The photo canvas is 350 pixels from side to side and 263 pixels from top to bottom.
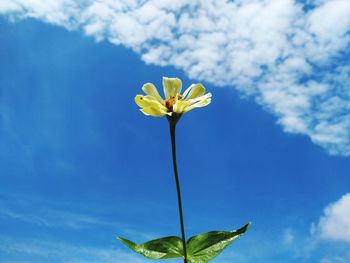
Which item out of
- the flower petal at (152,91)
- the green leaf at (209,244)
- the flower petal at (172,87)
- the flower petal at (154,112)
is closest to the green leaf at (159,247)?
the green leaf at (209,244)

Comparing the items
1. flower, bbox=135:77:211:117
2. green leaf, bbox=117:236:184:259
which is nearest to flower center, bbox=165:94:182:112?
flower, bbox=135:77:211:117

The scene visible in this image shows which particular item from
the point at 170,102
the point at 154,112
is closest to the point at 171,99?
the point at 170,102

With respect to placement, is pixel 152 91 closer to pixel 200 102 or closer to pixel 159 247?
pixel 200 102

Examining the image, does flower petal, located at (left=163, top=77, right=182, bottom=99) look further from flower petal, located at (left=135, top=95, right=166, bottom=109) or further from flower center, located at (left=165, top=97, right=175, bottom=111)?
flower petal, located at (left=135, top=95, right=166, bottom=109)

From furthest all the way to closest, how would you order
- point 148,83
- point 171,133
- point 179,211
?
point 148,83, point 171,133, point 179,211

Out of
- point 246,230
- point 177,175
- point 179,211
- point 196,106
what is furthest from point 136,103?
point 246,230

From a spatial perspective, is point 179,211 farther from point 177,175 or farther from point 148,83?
point 148,83
